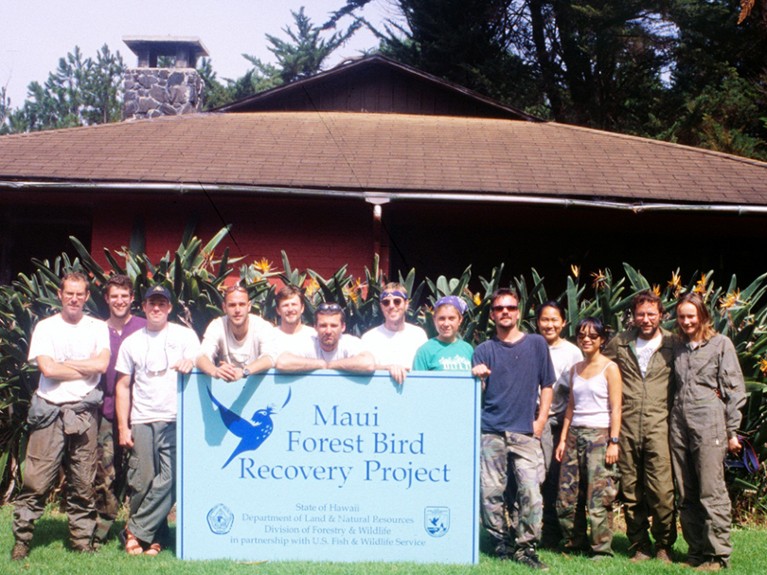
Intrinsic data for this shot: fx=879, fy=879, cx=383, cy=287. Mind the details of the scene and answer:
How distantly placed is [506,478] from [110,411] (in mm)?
2719

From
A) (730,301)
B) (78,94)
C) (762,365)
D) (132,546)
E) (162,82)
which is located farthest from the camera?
(78,94)

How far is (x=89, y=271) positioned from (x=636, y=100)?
59.1ft

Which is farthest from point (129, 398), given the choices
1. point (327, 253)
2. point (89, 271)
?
point (327, 253)

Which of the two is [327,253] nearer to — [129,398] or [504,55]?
[129,398]

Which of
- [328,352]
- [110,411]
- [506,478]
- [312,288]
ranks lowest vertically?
[506,478]

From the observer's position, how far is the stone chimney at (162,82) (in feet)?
52.4

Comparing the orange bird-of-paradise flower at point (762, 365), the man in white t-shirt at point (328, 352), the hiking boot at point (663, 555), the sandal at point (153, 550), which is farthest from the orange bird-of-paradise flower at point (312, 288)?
the orange bird-of-paradise flower at point (762, 365)

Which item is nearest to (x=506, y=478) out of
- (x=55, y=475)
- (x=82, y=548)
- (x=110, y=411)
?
(x=110, y=411)

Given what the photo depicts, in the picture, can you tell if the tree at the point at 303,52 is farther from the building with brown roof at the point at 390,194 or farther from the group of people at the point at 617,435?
the group of people at the point at 617,435

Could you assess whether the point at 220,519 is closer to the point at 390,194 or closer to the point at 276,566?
the point at 276,566

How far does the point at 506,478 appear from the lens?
5.64 m

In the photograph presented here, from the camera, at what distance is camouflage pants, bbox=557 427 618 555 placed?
18.8 ft

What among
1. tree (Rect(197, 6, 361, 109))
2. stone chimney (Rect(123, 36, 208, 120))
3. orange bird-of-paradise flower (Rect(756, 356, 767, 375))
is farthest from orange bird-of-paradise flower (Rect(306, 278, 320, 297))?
tree (Rect(197, 6, 361, 109))

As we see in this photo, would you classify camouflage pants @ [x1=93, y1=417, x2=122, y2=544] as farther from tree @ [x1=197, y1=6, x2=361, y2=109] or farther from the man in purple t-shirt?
tree @ [x1=197, y1=6, x2=361, y2=109]
